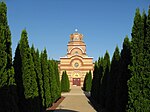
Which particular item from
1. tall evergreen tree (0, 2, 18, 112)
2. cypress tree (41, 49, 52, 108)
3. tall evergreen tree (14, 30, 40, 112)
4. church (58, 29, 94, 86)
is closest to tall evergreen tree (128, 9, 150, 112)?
tall evergreen tree (0, 2, 18, 112)

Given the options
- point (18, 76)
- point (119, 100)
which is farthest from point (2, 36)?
point (119, 100)

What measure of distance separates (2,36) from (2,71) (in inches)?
54.2

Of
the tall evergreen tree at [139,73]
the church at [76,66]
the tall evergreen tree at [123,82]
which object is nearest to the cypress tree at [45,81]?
the tall evergreen tree at [123,82]

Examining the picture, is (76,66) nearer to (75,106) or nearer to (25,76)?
(75,106)

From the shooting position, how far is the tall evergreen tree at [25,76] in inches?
611

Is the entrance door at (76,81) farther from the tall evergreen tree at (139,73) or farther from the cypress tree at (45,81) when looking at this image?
the tall evergreen tree at (139,73)

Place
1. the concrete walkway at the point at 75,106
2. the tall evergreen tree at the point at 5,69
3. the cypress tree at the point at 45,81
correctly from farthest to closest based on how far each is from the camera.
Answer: the cypress tree at the point at 45,81, the concrete walkway at the point at 75,106, the tall evergreen tree at the point at 5,69

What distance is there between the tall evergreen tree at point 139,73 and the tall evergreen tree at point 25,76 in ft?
20.1

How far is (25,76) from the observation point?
52.0 ft

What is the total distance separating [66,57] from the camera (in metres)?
84.5

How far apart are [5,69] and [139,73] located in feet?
17.6

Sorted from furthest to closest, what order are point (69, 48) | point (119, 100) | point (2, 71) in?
point (69, 48) < point (119, 100) < point (2, 71)

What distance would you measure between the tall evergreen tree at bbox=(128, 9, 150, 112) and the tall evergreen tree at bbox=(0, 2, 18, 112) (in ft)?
15.7

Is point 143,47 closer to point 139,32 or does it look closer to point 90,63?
point 139,32
